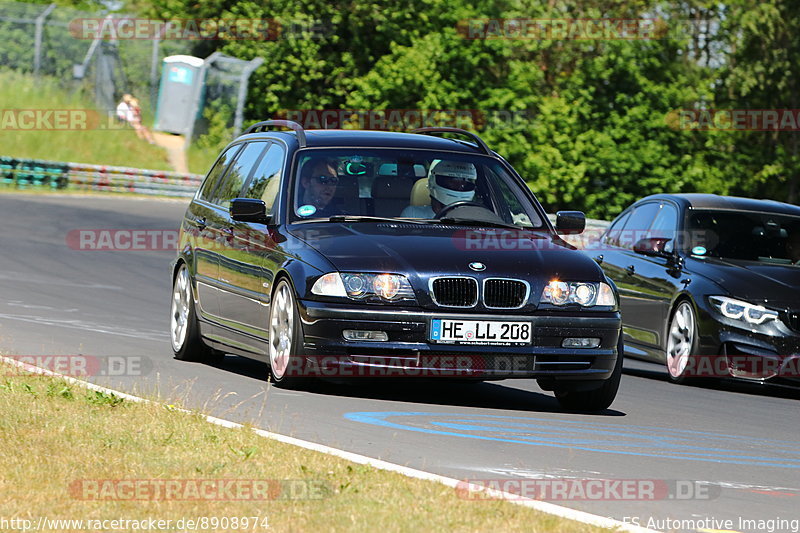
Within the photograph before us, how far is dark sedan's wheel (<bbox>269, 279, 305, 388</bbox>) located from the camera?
381 inches

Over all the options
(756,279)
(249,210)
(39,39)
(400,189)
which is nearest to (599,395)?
(400,189)

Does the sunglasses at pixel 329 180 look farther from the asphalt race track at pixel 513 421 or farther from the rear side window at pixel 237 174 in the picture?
the asphalt race track at pixel 513 421

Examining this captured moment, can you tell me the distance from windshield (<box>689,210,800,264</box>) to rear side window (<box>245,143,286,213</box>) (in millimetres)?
4086

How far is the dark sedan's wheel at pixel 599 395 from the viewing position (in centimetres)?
1006

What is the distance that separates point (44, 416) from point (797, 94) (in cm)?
5361

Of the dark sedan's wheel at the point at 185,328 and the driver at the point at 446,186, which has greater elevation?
the driver at the point at 446,186

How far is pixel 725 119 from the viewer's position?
5822cm

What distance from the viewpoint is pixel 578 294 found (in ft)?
32.2

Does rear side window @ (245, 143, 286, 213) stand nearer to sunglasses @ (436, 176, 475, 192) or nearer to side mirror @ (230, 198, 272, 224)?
side mirror @ (230, 198, 272, 224)

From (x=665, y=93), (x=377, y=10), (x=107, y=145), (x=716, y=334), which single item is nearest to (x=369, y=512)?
(x=716, y=334)

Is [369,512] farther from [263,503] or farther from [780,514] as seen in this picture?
[780,514]

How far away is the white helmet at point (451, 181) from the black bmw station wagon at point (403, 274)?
11mm

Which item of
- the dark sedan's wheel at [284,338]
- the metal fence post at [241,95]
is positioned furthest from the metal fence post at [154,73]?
the dark sedan's wheel at [284,338]
